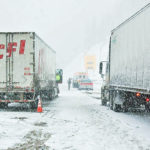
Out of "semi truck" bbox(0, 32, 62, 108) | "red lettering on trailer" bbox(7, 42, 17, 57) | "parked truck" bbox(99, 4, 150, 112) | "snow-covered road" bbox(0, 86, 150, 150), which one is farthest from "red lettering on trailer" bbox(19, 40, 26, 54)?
"parked truck" bbox(99, 4, 150, 112)

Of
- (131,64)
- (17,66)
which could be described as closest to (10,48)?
(17,66)

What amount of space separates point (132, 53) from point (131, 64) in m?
0.42

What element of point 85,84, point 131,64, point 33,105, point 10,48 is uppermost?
point 10,48

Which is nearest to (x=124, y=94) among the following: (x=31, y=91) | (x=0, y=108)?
(x=31, y=91)

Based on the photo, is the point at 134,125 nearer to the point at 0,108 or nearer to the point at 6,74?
the point at 6,74

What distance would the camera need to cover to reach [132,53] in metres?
12.0

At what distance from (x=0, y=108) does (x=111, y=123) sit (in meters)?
7.81

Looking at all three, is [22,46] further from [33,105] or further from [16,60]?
[33,105]

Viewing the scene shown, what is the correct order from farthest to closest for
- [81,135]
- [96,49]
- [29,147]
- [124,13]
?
[124,13]
[96,49]
[81,135]
[29,147]

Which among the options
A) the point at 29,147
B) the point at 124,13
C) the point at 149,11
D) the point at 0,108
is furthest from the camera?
the point at 124,13

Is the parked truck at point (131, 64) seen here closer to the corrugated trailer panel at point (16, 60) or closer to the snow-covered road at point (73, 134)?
the snow-covered road at point (73, 134)

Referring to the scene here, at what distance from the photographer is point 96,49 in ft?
475

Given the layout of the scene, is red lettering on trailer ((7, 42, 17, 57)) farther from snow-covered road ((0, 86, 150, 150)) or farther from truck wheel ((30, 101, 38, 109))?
snow-covered road ((0, 86, 150, 150))

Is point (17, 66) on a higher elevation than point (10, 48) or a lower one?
lower
